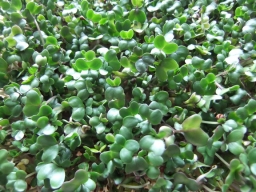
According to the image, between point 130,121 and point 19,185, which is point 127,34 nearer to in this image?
point 130,121

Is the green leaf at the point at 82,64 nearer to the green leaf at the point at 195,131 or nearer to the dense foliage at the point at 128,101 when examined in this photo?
the dense foliage at the point at 128,101

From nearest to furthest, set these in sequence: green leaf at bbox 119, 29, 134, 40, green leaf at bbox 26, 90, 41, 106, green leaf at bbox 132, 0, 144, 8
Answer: green leaf at bbox 26, 90, 41, 106, green leaf at bbox 119, 29, 134, 40, green leaf at bbox 132, 0, 144, 8

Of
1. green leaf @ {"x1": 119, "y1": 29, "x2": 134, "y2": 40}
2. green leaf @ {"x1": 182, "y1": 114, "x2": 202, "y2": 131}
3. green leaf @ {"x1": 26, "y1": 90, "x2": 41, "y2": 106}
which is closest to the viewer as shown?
green leaf @ {"x1": 182, "y1": 114, "x2": 202, "y2": 131}

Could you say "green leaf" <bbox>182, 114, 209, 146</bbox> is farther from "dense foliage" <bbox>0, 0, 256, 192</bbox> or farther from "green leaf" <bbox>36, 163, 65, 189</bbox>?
"green leaf" <bbox>36, 163, 65, 189</bbox>

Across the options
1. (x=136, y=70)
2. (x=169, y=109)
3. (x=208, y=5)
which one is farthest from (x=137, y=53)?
(x=208, y=5)

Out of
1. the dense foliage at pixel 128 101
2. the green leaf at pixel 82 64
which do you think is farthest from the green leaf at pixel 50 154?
the green leaf at pixel 82 64

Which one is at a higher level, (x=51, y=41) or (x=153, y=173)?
(x=51, y=41)


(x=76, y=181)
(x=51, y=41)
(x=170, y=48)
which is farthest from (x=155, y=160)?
(x=51, y=41)

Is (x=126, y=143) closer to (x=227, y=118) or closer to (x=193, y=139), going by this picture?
(x=193, y=139)

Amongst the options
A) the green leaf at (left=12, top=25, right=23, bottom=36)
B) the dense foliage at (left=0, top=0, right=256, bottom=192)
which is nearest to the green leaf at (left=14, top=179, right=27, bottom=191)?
the dense foliage at (left=0, top=0, right=256, bottom=192)
